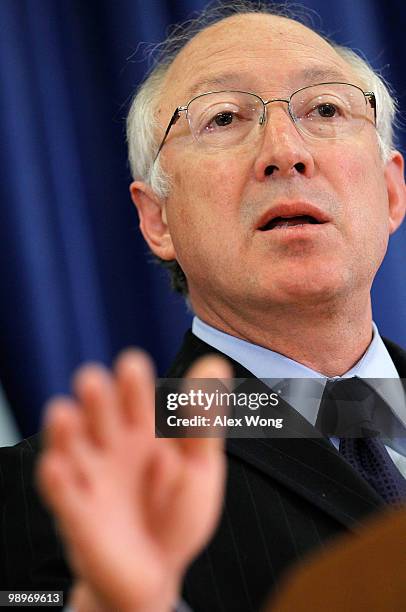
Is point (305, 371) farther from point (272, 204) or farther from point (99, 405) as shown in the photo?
point (99, 405)

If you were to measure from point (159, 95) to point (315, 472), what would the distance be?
0.86 meters

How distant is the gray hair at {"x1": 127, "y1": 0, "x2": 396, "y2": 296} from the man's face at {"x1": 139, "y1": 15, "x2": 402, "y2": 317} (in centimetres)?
4

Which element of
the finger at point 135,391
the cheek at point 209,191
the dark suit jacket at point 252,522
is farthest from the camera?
the cheek at point 209,191

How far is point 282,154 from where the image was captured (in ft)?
4.97

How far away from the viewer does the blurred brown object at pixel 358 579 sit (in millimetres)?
A: 619

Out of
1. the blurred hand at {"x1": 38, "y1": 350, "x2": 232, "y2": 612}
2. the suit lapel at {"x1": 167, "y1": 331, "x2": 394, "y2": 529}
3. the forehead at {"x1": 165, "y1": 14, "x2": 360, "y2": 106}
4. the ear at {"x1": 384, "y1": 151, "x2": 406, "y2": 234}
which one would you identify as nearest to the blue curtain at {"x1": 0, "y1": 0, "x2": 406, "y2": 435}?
the forehead at {"x1": 165, "y1": 14, "x2": 360, "y2": 106}

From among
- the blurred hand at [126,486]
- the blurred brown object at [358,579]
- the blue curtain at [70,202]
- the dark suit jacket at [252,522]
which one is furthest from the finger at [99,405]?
the blue curtain at [70,202]

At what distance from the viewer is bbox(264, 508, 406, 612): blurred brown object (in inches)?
24.4

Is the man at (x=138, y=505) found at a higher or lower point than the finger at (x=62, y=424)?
lower

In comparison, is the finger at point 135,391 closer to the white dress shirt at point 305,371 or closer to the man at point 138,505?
the man at point 138,505

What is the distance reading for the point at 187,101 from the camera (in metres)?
1.72

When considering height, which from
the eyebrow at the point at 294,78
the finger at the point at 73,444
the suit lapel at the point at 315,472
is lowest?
the suit lapel at the point at 315,472

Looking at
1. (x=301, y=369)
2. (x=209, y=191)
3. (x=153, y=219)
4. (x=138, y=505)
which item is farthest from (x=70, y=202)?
(x=138, y=505)

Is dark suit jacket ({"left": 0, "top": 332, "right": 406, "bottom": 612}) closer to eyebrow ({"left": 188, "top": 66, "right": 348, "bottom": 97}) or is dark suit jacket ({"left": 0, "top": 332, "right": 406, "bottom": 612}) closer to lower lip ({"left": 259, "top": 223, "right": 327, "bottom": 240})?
lower lip ({"left": 259, "top": 223, "right": 327, "bottom": 240})
